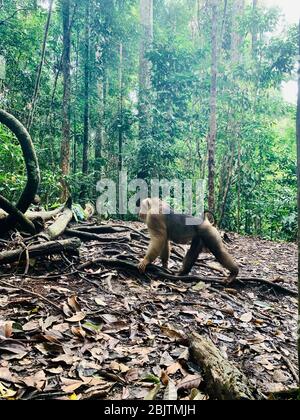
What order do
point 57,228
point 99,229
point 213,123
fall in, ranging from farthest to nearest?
point 213,123, point 99,229, point 57,228

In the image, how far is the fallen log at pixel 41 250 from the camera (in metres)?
4.13

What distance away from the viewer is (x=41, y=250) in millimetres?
4332

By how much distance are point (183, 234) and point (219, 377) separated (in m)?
3.29

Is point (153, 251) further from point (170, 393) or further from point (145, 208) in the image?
point (170, 393)

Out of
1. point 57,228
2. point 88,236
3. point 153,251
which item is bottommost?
point 153,251

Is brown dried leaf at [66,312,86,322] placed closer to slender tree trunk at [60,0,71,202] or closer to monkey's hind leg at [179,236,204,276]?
monkey's hind leg at [179,236,204,276]

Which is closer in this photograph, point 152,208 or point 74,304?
point 74,304

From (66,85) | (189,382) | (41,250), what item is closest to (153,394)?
(189,382)

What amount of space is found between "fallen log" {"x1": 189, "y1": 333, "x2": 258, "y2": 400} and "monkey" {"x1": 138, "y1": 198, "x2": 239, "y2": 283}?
94.3 inches

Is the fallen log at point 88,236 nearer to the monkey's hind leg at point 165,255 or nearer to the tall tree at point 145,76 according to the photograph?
the monkey's hind leg at point 165,255

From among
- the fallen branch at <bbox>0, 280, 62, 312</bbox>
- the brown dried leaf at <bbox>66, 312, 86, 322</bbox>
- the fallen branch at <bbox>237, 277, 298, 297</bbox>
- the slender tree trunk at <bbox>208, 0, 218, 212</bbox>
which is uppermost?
the slender tree trunk at <bbox>208, 0, 218, 212</bbox>

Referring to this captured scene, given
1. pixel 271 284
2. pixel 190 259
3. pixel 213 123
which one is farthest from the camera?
pixel 213 123

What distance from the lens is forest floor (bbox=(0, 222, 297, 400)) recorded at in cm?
237

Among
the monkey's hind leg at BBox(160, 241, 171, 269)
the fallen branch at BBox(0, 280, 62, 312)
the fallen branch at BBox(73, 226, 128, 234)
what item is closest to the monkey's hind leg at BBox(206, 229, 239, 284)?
the monkey's hind leg at BBox(160, 241, 171, 269)
